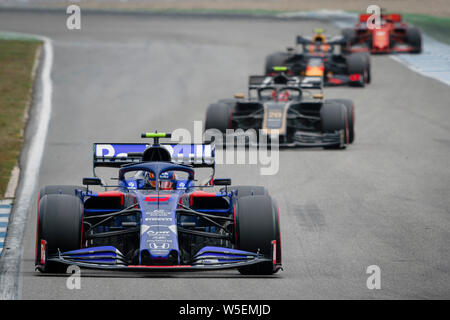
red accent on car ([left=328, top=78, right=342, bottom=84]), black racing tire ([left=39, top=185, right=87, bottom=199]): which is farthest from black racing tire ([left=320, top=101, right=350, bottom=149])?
black racing tire ([left=39, top=185, right=87, bottom=199])

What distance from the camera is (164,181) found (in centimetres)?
1302

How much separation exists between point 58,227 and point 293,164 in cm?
886

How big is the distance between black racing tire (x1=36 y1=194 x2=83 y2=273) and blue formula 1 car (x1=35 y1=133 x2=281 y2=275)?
0.01 meters

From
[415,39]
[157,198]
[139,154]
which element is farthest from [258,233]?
[415,39]

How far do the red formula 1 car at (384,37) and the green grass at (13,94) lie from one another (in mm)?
12600

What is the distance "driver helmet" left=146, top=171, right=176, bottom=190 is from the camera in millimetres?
12872

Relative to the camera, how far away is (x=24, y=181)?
17984 mm

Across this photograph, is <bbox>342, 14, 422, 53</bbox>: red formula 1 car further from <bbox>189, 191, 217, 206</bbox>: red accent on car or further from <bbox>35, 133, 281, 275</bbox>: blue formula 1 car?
<bbox>189, 191, 217, 206</bbox>: red accent on car

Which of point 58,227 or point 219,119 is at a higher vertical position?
point 219,119

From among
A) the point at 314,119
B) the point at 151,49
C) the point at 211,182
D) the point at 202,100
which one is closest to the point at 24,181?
the point at 211,182

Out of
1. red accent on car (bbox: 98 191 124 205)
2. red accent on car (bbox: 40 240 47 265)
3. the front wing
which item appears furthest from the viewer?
red accent on car (bbox: 98 191 124 205)

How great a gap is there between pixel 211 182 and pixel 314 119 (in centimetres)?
842

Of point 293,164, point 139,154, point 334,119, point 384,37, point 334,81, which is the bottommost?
point 293,164

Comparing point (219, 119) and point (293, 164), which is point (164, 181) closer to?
point (293, 164)
